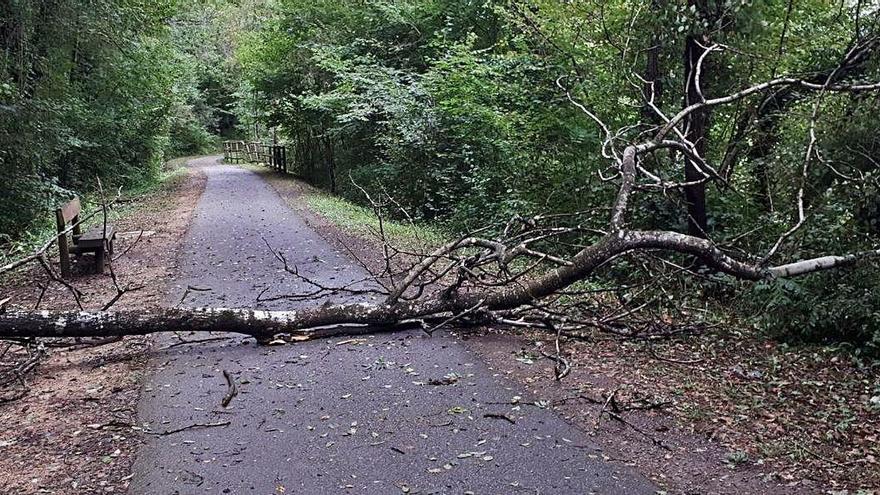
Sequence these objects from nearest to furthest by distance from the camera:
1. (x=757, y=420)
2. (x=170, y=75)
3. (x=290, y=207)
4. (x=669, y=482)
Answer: (x=669, y=482)
(x=757, y=420)
(x=290, y=207)
(x=170, y=75)

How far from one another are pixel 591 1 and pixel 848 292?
6.02m

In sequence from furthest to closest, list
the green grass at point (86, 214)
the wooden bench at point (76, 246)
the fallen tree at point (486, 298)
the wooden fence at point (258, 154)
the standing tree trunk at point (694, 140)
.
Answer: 1. the wooden fence at point (258, 154)
2. the green grass at point (86, 214)
3. the wooden bench at point (76, 246)
4. the standing tree trunk at point (694, 140)
5. the fallen tree at point (486, 298)

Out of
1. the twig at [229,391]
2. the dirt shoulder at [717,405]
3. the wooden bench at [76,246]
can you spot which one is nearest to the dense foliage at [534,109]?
the dirt shoulder at [717,405]

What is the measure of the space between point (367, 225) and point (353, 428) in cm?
959

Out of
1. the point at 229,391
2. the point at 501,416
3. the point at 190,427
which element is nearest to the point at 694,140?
the point at 501,416

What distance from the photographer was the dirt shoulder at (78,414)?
166 inches

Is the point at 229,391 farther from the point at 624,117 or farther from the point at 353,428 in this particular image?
the point at 624,117

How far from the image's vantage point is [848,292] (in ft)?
20.2

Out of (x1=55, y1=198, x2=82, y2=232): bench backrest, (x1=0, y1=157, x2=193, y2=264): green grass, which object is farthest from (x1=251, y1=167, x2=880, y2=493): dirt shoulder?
(x1=0, y1=157, x2=193, y2=264): green grass

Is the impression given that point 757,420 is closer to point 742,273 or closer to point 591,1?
point 742,273

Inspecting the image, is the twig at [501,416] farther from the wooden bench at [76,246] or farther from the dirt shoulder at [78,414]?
the wooden bench at [76,246]

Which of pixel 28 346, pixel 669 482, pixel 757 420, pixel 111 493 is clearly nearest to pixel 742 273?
pixel 757 420

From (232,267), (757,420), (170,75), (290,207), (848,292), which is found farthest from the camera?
(170,75)

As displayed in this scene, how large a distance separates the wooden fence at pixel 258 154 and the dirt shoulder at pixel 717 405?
26864mm
